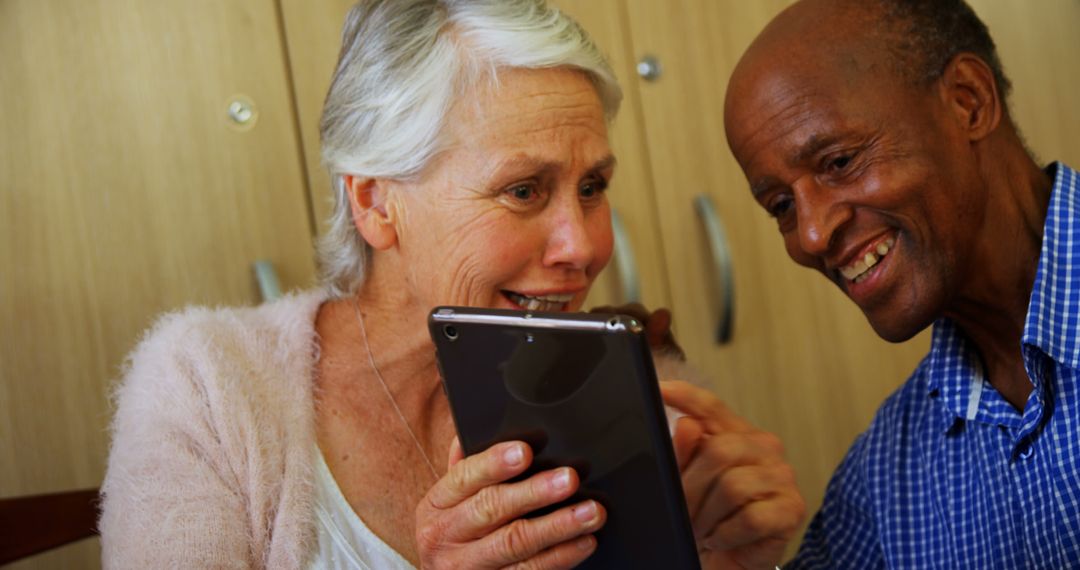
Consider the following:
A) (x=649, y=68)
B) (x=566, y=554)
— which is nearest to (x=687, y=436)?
(x=566, y=554)

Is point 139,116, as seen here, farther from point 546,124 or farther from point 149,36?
point 546,124

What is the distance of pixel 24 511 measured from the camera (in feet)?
4.28

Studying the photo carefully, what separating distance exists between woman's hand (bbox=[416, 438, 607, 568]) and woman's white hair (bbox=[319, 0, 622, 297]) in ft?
1.31

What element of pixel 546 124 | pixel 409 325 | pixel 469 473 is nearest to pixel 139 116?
pixel 409 325

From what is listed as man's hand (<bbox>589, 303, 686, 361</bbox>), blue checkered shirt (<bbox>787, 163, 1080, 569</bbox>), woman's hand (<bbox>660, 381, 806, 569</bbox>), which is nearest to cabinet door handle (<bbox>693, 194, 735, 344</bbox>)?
man's hand (<bbox>589, 303, 686, 361</bbox>)

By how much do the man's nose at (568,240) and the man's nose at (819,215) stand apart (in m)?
0.23

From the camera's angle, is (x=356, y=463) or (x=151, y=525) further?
(x=356, y=463)

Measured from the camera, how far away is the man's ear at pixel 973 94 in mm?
1237

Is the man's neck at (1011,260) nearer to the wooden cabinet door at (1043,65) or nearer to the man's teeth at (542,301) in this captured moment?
the man's teeth at (542,301)

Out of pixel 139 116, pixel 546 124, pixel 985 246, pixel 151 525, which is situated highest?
pixel 139 116

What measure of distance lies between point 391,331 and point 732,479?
0.48m

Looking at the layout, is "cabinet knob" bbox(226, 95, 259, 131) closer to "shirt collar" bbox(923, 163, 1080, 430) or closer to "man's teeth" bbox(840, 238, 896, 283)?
"man's teeth" bbox(840, 238, 896, 283)

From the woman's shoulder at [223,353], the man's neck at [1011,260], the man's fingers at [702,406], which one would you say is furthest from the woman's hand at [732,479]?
the woman's shoulder at [223,353]

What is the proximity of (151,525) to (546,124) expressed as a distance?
1.86 ft
